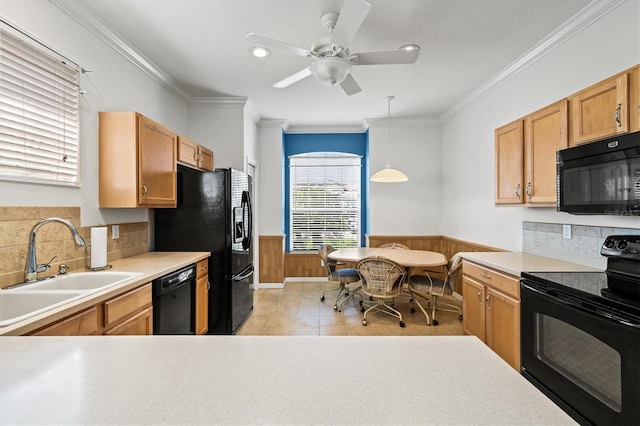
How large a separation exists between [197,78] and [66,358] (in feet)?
10.9

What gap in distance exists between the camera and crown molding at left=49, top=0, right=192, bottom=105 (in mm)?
2102

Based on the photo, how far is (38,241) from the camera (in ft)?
6.04

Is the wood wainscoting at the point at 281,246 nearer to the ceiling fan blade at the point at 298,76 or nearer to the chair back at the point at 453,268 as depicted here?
the chair back at the point at 453,268

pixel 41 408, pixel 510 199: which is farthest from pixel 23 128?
pixel 510 199

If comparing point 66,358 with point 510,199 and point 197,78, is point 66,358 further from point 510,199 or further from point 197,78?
point 197,78

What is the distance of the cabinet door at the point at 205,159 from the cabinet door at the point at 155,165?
0.60 m

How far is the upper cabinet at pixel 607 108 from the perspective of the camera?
5.42 feet

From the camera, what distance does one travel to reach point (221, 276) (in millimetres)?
3023

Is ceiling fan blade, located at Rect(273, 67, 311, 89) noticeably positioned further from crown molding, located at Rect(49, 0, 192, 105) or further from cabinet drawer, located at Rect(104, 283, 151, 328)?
cabinet drawer, located at Rect(104, 283, 151, 328)

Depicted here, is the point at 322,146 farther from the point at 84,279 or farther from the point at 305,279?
the point at 84,279

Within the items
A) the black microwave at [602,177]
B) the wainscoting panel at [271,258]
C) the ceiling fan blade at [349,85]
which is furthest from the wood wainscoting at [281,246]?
the black microwave at [602,177]

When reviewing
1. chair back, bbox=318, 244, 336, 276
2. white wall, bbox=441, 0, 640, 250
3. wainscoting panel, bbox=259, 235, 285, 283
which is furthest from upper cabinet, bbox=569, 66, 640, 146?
wainscoting panel, bbox=259, 235, 285, 283

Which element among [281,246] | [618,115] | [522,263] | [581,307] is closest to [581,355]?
[581,307]

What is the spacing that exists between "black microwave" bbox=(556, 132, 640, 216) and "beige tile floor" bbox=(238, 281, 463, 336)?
183cm
